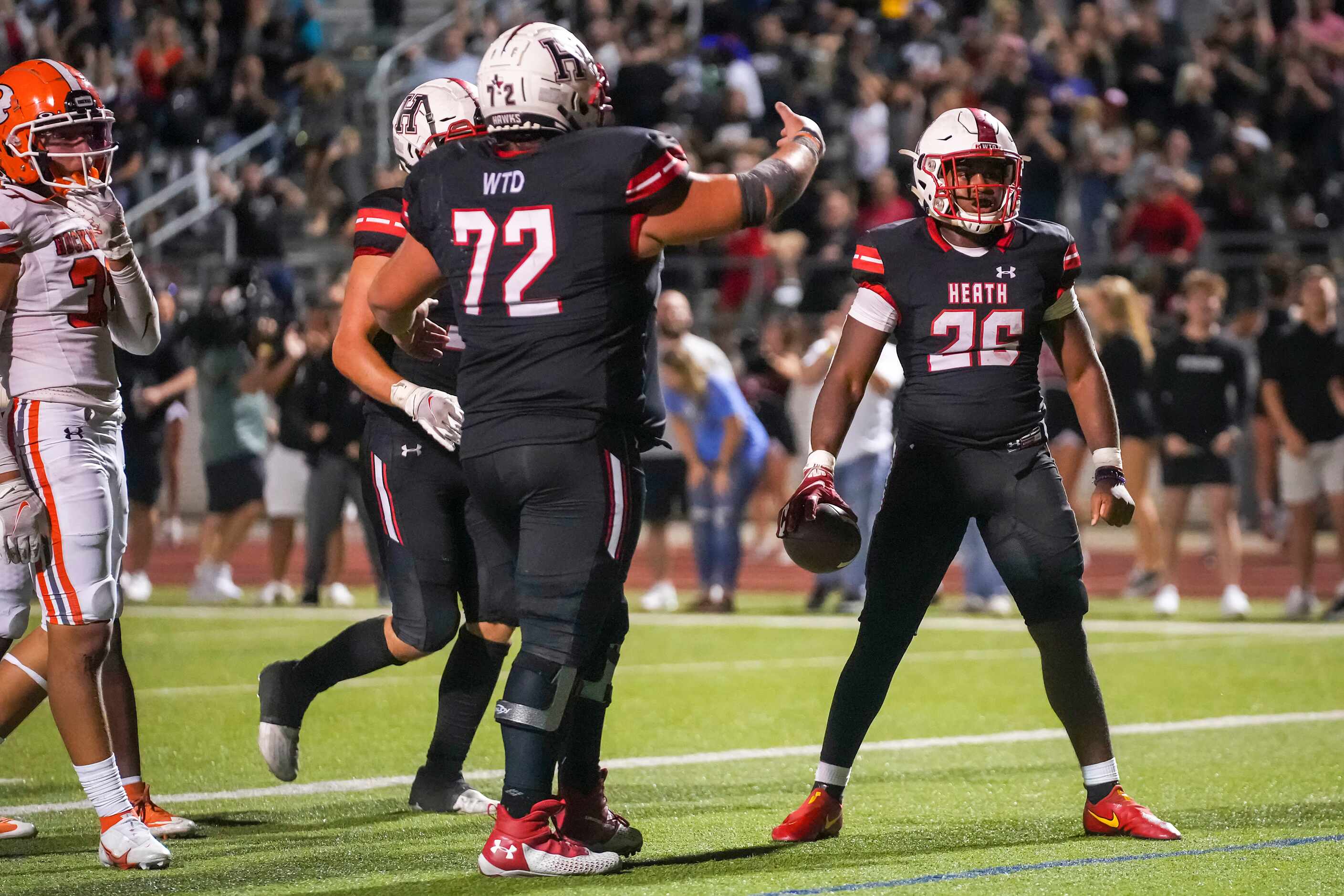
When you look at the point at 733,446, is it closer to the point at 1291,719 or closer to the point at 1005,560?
the point at 1291,719

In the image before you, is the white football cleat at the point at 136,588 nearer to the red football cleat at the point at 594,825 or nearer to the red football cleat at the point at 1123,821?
the red football cleat at the point at 594,825

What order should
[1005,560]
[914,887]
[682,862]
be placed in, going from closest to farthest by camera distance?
[914,887], [682,862], [1005,560]

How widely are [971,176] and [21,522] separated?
9.46 ft

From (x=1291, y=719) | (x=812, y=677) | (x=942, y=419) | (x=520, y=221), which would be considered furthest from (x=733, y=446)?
(x=520, y=221)

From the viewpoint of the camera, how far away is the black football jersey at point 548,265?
15.4 feet

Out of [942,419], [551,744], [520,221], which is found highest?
[520,221]

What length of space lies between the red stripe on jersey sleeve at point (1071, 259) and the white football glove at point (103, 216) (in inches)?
108

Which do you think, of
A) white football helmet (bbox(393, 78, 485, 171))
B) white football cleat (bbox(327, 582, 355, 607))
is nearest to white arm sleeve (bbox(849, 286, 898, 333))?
white football helmet (bbox(393, 78, 485, 171))

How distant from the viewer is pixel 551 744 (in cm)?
487

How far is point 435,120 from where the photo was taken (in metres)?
5.78

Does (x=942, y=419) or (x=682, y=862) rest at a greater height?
(x=942, y=419)

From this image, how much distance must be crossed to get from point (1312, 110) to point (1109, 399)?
13.8 meters

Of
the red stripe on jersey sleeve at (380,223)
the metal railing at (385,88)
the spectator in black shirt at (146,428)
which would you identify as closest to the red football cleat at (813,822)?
the red stripe on jersey sleeve at (380,223)

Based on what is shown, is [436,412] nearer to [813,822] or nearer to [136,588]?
[813,822]
